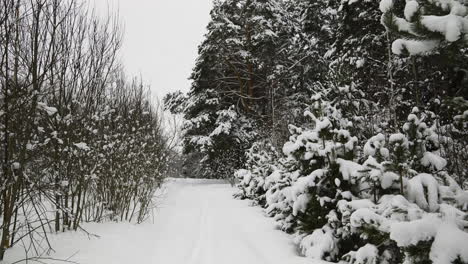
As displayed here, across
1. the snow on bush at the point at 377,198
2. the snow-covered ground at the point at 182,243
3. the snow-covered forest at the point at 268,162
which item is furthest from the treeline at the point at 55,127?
the snow on bush at the point at 377,198

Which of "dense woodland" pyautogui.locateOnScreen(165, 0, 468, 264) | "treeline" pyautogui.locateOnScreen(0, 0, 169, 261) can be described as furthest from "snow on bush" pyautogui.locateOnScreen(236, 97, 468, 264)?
"treeline" pyautogui.locateOnScreen(0, 0, 169, 261)

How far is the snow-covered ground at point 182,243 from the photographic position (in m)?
4.12

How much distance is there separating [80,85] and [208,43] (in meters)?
12.7

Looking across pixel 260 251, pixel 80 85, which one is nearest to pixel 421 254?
pixel 260 251

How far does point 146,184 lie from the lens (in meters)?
7.07

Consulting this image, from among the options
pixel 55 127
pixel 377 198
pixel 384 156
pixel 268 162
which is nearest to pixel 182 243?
pixel 55 127

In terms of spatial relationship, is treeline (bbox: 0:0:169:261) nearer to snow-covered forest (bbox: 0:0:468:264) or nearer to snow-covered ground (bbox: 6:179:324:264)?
snow-covered forest (bbox: 0:0:468:264)

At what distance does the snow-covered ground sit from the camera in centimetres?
412

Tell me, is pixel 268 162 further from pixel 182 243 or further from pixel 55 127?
pixel 55 127

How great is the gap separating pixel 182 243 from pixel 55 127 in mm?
2870

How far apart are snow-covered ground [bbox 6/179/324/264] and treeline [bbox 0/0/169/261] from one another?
43 cm

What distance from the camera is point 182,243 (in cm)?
515

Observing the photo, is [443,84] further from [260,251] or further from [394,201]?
[260,251]

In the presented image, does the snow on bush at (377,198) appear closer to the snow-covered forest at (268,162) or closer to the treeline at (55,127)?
the snow-covered forest at (268,162)
